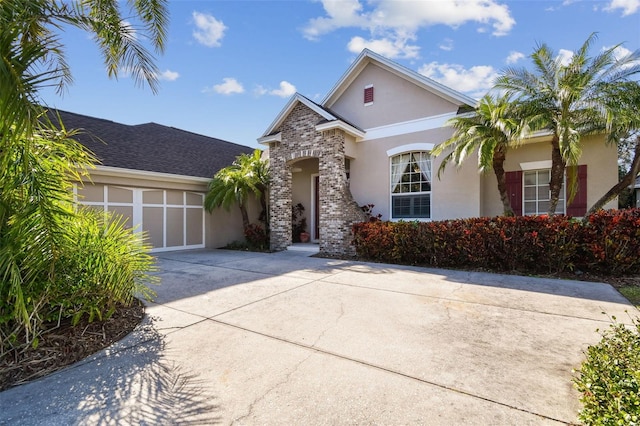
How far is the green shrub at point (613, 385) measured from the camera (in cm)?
180

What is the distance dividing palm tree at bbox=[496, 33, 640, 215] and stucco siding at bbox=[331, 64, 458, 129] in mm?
2735

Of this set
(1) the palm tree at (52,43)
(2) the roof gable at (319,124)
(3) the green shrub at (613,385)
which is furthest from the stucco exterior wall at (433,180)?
(3) the green shrub at (613,385)

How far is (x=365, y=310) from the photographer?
491 centimetres

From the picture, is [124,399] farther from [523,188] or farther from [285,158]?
[523,188]

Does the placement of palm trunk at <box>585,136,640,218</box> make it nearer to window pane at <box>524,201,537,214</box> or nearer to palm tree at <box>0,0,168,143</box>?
window pane at <box>524,201,537,214</box>

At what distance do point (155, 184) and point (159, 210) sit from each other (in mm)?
1023

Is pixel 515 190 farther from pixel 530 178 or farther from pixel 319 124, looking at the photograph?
pixel 319 124

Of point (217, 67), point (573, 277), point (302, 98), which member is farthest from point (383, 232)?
point (217, 67)

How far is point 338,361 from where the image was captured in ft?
10.7

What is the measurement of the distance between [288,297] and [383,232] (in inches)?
191

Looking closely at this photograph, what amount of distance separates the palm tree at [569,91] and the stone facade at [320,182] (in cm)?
569

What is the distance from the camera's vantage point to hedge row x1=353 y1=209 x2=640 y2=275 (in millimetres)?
6750

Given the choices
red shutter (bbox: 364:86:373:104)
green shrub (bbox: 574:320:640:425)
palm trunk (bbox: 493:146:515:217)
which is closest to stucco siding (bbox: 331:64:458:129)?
red shutter (bbox: 364:86:373:104)

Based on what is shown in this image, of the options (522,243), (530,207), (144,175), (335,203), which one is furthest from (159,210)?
(530,207)
